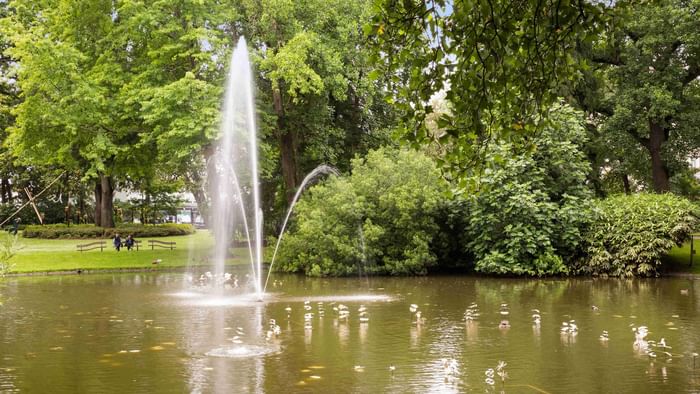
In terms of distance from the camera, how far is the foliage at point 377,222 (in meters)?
28.0

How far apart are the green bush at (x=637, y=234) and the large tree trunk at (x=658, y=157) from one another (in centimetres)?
720

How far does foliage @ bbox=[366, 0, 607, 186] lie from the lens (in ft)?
25.9

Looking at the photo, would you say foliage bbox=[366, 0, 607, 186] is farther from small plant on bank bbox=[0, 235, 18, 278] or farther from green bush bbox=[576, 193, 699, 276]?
green bush bbox=[576, 193, 699, 276]

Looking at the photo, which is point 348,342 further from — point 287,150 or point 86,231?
point 86,231

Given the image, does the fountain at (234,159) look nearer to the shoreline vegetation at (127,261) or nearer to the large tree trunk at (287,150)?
the large tree trunk at (287,150)

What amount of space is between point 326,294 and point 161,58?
1687cm

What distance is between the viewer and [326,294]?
22.3m

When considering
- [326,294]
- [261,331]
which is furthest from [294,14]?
[261,331]

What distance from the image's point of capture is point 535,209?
1055 inches

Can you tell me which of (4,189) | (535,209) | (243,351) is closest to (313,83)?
(535,209)

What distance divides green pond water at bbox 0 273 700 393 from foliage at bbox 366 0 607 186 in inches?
144

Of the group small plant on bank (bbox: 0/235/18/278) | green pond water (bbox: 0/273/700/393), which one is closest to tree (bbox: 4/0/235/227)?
green pond water (bbox: 0/273/700/393)

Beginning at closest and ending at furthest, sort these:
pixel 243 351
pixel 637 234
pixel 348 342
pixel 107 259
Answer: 1. pixel 243 351
2. pixel 348 342
3. pixel 637 234
4. pixel 107 259

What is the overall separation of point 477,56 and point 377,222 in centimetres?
2124
